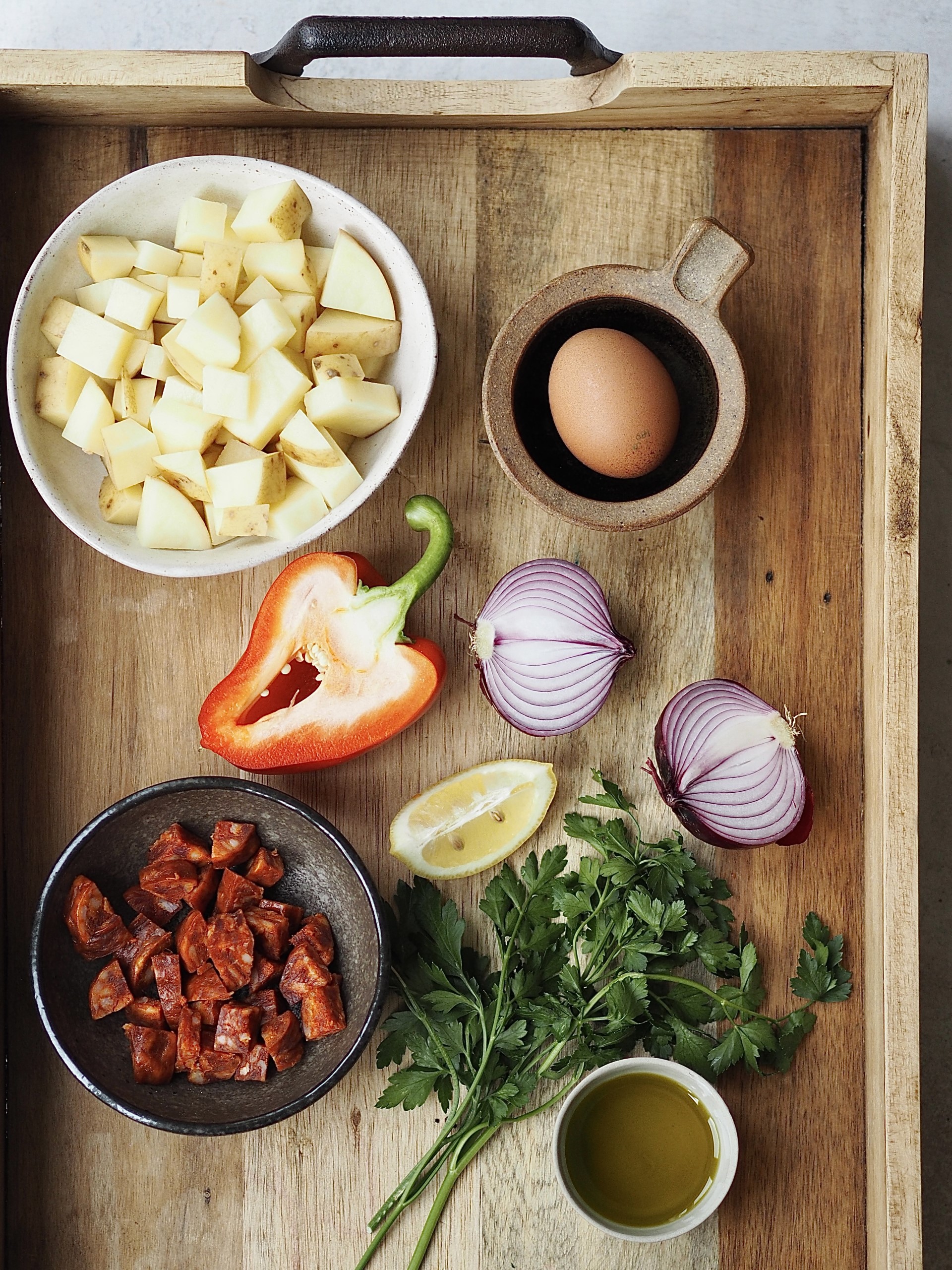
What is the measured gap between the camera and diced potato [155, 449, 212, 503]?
0.93 metres

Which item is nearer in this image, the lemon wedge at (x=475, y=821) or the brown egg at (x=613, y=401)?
the brown egg at (x=613, y=401)

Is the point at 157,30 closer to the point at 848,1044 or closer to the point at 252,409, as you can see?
the point at 252,409

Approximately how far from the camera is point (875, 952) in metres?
0.99

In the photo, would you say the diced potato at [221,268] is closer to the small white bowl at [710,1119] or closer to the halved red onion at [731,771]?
the halved red onion at [731,771]

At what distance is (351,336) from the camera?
3.13 feet

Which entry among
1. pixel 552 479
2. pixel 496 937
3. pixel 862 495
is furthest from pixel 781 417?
pixel 496 937

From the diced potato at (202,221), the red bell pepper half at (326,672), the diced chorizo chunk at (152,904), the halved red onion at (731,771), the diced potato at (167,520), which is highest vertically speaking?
the diced potato at (202,221)

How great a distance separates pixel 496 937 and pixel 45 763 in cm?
48

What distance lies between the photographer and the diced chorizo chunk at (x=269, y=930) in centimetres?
97

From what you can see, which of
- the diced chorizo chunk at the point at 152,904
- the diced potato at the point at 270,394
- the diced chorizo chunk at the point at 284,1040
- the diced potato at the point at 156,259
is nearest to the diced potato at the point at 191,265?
the diced potato at the point at 156,259

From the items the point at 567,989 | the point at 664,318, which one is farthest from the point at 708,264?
the point at 567,989

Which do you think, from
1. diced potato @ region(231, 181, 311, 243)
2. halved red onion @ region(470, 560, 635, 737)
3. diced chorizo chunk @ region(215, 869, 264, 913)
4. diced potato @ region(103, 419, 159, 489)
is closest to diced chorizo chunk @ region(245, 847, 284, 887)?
diced chorizo chunk @ region(215, 869, 264, 913)

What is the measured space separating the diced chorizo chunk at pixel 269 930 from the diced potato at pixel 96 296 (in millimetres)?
568

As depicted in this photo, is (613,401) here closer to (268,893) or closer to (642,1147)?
(268,893)
